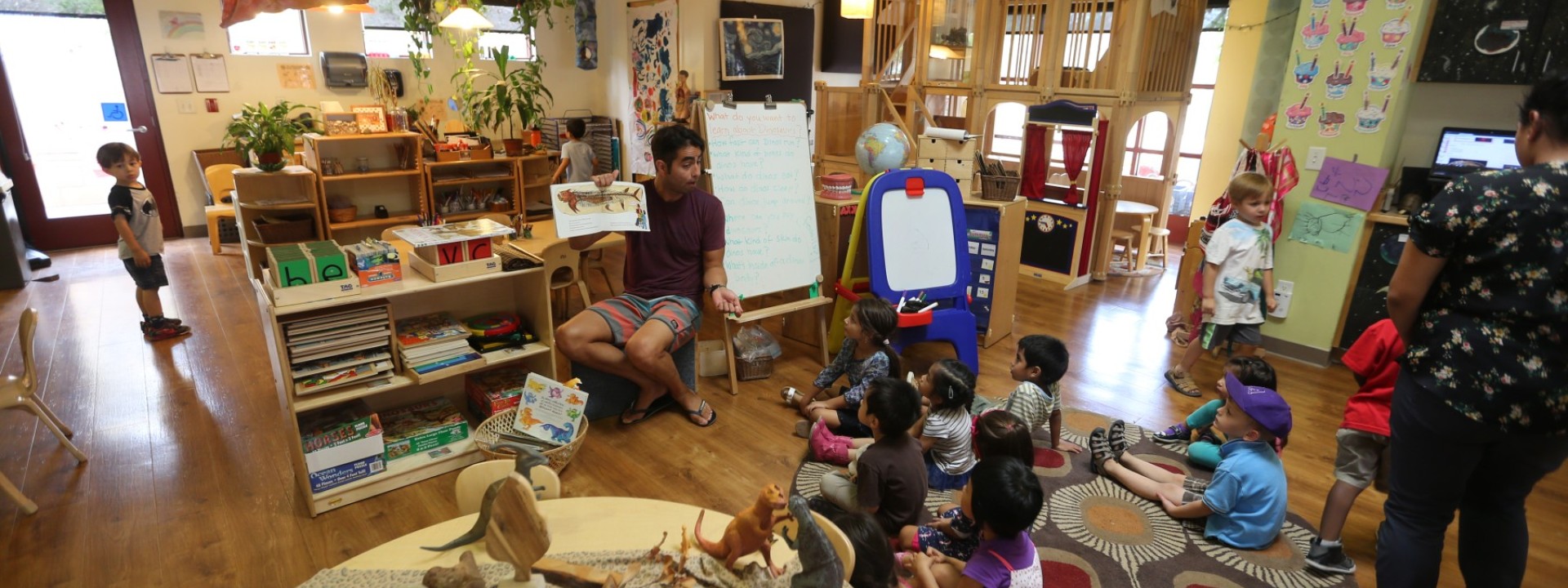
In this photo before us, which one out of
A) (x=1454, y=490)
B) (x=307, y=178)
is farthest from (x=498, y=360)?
(x=307, y=178)

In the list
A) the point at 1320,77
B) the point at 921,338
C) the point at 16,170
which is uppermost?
the point at 1320,77

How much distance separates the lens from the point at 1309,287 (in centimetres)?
397

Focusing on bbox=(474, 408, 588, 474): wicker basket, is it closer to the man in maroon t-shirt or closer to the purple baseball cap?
the man in maroon t-shirt

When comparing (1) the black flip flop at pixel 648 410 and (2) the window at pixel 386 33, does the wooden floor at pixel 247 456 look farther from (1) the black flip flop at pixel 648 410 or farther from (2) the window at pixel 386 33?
(2) the window at pixel 386 33

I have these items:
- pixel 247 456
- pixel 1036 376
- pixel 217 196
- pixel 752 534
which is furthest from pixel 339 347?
pixel 217 196

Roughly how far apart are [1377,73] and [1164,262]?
2783 millimetres

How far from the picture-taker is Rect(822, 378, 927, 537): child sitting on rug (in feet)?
7.37

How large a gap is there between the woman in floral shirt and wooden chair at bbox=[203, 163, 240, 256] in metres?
7.26

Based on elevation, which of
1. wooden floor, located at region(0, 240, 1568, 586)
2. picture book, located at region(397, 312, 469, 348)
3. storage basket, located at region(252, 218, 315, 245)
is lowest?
wooden floor, located at region(0, 240, 1568, 586)

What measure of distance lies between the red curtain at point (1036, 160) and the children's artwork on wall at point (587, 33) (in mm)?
4581

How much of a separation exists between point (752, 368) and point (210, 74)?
5664 millimetres

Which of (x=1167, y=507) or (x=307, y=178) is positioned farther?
(x=307, y=178)

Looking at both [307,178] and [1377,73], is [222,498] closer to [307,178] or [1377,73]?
[307,178]

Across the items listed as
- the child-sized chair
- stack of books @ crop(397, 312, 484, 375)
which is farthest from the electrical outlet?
stack of books @ crop(397, 312, 484, 375)
